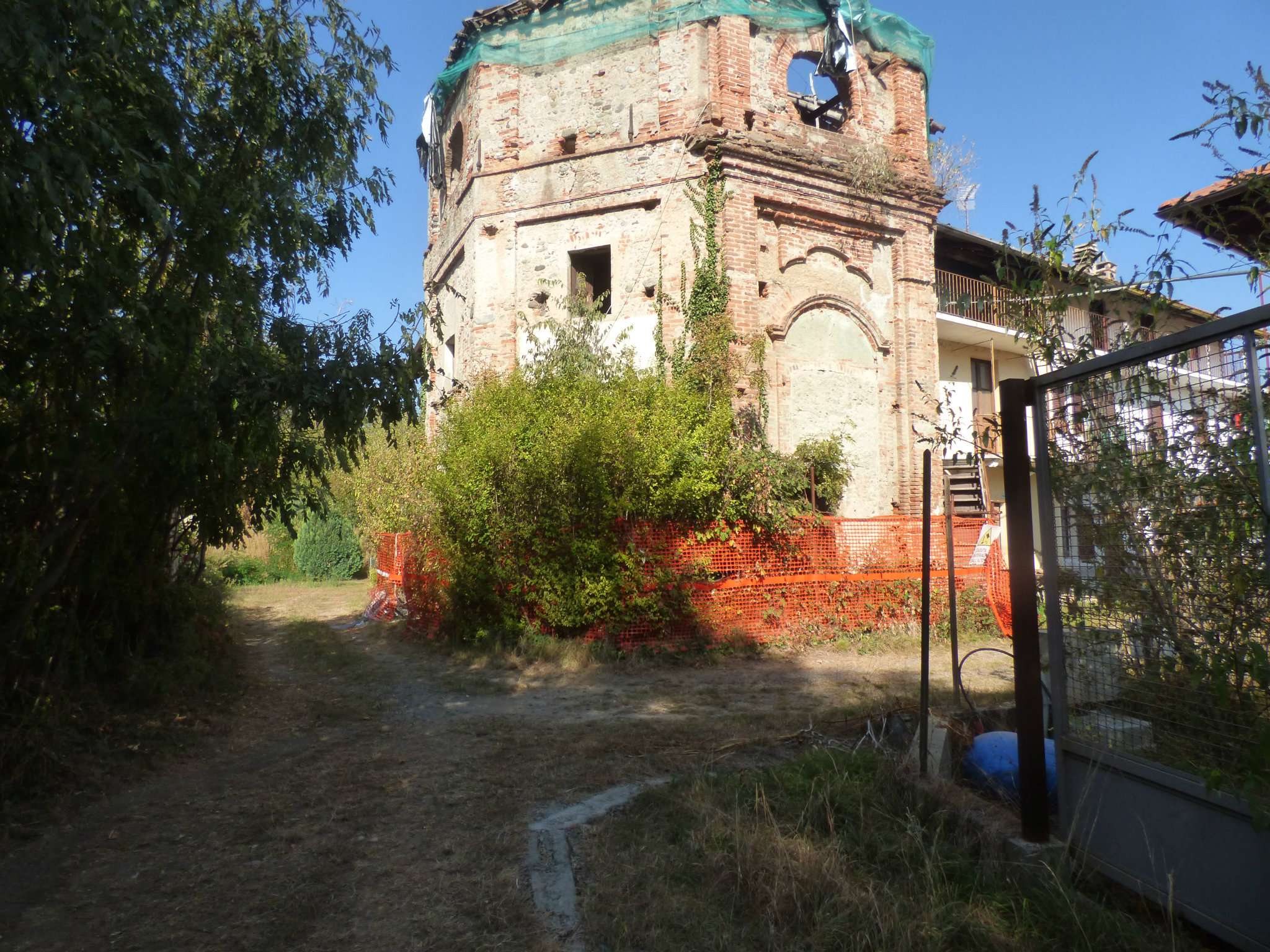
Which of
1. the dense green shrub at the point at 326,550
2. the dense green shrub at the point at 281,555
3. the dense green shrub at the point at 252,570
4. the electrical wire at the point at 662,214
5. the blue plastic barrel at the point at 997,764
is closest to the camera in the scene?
the blue plastic barrel at the point at 997,764

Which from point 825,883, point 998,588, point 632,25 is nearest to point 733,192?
point 632,25

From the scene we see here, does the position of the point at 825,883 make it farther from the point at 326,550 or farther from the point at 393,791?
the point at 326,550

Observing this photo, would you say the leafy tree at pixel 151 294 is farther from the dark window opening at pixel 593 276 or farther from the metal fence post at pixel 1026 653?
the dark window opening at pixel 593 276

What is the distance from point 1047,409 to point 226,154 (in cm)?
579

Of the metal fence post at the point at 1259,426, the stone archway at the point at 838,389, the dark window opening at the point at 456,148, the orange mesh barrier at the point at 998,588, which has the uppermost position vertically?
the dark window opening at the point at 456,148

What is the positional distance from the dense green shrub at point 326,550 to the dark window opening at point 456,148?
12448mm

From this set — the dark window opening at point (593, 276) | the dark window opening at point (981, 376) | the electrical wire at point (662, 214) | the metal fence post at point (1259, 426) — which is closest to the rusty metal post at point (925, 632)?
the metal fence post at point (1259, 426)

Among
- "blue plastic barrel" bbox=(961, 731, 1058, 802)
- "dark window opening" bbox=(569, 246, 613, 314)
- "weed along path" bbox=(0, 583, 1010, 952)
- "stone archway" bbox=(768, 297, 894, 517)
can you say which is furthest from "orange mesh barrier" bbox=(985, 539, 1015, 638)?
"blue plastic barrel" bbox=(961, 731, 1058, 802)

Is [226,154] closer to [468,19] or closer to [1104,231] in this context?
[1104,231]

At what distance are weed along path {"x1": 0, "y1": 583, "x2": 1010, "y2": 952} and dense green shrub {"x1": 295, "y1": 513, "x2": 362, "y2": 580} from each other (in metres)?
15.7

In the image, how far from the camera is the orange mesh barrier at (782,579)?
37.0 ft

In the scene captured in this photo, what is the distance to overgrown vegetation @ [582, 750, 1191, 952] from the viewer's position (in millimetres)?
3330

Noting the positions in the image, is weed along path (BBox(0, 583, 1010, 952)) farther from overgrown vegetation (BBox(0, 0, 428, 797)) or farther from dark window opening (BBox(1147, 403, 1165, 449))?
dark window opening (BBox(1147, 403, 1165, 449))

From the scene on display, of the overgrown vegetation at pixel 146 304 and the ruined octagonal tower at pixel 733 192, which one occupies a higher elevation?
the ruined octagonal tower at pixel 733 192
